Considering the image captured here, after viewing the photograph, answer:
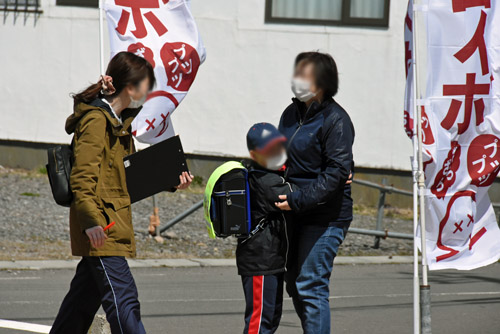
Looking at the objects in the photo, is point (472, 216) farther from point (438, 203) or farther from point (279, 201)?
point (279, 201)

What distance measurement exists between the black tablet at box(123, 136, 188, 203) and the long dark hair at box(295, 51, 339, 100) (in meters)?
0.88

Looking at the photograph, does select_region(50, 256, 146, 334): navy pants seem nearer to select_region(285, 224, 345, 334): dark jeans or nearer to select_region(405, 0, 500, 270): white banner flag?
select_region(285, 224, 345, 334): dark jeans

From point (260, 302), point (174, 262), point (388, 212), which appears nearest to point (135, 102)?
point (260, 302)

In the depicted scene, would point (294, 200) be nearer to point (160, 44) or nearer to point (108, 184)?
point (108, 184)

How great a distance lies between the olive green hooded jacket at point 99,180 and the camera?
178 inches

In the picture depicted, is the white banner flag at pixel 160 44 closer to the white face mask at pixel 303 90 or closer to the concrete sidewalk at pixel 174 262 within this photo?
the concrete sidewalk at pixel 174 262

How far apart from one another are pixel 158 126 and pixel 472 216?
3.74 meters

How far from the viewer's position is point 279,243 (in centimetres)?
500

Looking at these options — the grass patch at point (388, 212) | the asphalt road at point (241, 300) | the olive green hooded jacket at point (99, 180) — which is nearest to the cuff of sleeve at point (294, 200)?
the olive green hooded jacket at point (99, 180)

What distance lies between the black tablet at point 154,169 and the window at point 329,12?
34.5 ft

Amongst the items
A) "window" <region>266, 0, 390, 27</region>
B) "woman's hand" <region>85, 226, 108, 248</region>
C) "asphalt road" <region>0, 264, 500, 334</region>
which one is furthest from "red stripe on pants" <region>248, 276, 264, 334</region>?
"window" <region>266, 0, 390, 27</region>

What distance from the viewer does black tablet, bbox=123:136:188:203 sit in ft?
16.1

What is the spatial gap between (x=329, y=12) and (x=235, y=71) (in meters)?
1.95

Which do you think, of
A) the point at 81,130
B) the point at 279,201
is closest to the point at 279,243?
the point at 279,201
